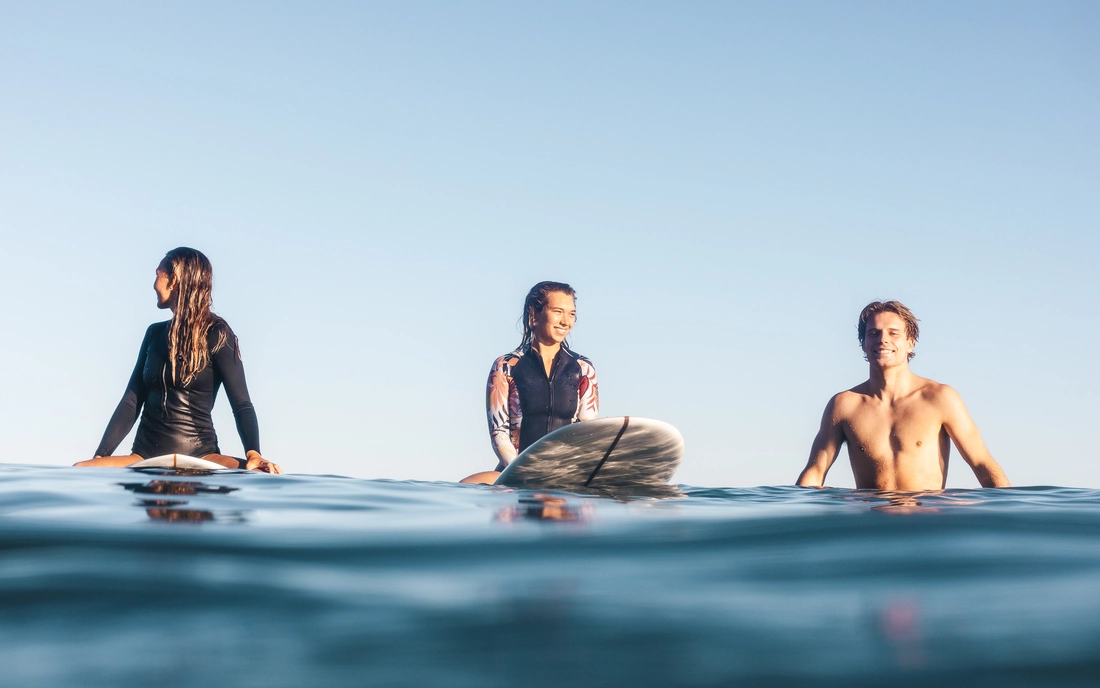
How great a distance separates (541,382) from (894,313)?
8.27ft

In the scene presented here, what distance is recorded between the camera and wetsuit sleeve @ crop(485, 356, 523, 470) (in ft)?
21.2

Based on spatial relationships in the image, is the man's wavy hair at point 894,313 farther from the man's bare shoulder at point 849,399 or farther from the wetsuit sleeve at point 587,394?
the wetsuit sleeve at point 587,394

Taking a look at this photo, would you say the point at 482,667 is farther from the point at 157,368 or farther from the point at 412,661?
the point at 157,368

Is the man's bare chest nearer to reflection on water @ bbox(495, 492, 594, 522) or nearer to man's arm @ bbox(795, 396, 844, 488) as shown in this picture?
man's arm @ bbox(795, 396, 844, 488)

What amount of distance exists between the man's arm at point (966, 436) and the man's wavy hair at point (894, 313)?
42cm

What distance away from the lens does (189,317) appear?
203 inches

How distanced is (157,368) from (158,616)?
424cm

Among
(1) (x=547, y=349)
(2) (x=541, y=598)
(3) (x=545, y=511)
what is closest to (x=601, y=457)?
(3) (x=545, y=511)

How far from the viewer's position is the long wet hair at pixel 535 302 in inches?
265

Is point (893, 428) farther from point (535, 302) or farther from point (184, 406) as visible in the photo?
point (184, 406)

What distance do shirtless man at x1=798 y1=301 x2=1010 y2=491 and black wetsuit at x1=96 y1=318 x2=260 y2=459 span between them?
3.63 metres

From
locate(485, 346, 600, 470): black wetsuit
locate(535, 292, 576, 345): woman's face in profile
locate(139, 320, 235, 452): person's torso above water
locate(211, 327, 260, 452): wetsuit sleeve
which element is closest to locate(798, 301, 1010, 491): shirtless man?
locate(485, 346, 600, 470): black wetsuit

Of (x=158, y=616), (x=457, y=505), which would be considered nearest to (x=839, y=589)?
(x=158, y=616)

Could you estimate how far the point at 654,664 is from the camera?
119 cm
